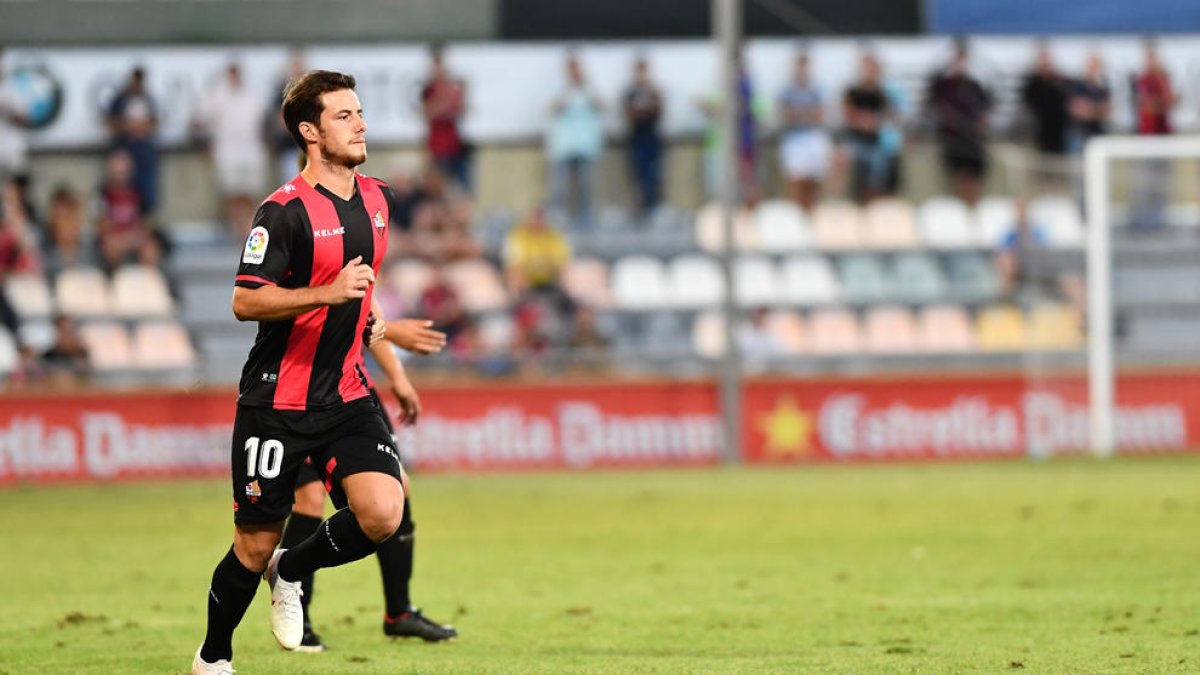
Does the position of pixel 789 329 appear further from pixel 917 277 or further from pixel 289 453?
pixel 289 453

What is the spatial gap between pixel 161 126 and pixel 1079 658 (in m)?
20.2

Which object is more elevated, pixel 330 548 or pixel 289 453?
pixel 289 453

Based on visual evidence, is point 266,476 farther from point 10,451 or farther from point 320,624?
point 10,451

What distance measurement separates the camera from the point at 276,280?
7258 millimetres

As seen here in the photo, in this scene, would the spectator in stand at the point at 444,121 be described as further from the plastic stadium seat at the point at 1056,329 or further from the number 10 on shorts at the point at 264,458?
the number 10 on shorts at the point at 264,458

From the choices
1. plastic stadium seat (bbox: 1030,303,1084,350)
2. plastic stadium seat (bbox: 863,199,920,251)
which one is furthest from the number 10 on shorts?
plastic stadium seat (bbox: 863,199,920,251)

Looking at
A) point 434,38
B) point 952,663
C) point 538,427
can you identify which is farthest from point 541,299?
point 952,663

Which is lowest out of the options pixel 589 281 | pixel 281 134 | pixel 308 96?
pixel 589 281

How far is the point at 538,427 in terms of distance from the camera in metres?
21.2

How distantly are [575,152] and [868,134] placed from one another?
376 cm

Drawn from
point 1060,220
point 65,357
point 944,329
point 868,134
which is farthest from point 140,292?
point 1060,220

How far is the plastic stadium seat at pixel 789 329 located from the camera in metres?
23.5

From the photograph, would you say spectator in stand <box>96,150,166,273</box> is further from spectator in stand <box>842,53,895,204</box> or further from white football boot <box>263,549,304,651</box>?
white football boot <box>263,549,304,651</box>

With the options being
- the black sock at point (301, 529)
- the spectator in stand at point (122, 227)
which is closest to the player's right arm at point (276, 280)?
the black sock at point (301, 529)
